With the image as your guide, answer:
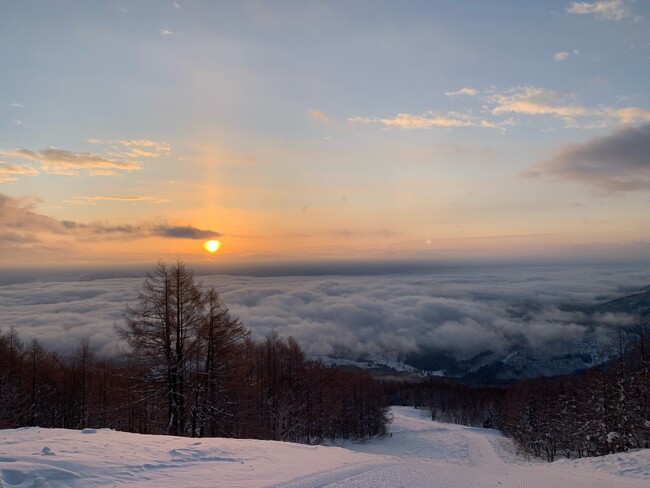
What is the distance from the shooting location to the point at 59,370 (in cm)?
4759

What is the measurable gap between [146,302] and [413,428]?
6102 centimetres

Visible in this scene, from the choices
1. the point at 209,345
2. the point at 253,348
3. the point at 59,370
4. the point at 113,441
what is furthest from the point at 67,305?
the point at 113,441

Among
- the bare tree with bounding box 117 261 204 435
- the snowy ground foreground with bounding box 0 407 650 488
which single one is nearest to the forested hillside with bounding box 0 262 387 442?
the bare tree with bounding box 117 261 204 435

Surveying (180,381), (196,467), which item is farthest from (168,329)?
(196,467)

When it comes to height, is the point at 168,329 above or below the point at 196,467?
above

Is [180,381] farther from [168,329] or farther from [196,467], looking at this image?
[196,467]

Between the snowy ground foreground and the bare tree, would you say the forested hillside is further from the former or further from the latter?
the snowy ground foreground

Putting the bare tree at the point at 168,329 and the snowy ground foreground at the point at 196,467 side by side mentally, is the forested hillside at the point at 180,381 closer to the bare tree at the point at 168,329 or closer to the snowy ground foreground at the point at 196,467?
the bare tree at the point at 168,329

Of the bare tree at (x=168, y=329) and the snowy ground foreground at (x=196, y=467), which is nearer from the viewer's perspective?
the snowy ground foreground at (x=196, y=467)

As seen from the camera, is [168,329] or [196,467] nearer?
[196,467]

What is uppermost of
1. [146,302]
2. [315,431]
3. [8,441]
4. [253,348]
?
[146,302]

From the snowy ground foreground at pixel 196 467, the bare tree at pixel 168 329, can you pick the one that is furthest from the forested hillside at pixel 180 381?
the snowy ground foreground at pixel 196 467

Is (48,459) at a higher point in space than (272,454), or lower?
higher

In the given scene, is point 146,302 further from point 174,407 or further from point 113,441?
point 113,441
